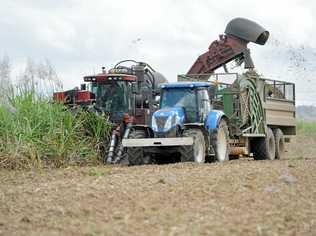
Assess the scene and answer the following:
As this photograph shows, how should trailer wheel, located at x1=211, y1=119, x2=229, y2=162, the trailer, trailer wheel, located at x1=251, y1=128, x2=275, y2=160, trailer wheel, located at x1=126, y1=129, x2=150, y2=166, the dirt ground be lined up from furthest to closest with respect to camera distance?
trailer wheel, located at x1=251, y1=128, x2=275, y2=160 → trailer wheel, located at x1=211, y1=119, x2=229, y2=162 → trailer wheel, located at x1=126, y1=129, x2=150, y2=166 → the trailer → the dirt ground

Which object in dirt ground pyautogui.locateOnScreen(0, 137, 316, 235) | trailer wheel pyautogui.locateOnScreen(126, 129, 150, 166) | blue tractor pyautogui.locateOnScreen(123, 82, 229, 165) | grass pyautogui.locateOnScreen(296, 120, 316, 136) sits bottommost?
dirt ground pyautogui.locateOnScreen(0, 137, 316, 235)

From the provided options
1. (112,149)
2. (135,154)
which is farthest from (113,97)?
(135,154)

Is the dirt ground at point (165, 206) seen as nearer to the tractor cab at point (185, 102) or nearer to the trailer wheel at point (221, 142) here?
the tractor cab at point (185, 102)

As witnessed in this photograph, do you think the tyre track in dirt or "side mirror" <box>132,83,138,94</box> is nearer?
the tyre track in dirt

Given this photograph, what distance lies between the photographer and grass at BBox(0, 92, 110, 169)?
13.1 metres

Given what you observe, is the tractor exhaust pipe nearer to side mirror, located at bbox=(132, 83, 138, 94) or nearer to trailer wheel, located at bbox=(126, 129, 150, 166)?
trailer wheel, located at bbox=(126, 129, 150, 166)

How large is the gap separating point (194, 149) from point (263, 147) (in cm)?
518

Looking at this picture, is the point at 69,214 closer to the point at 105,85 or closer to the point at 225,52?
the point at 105,85

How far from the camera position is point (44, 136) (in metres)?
13.8

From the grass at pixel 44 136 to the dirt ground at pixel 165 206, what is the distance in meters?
2.95

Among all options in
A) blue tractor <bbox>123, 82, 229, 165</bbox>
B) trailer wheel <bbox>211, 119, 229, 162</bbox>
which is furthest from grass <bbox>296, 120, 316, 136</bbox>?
blue tractor <bbox>123, 82, 229, 165</bbox>

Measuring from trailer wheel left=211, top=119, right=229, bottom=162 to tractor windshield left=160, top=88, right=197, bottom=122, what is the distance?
2.13ft

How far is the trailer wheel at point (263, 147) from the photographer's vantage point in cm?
1888

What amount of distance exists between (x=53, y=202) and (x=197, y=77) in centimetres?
1221
